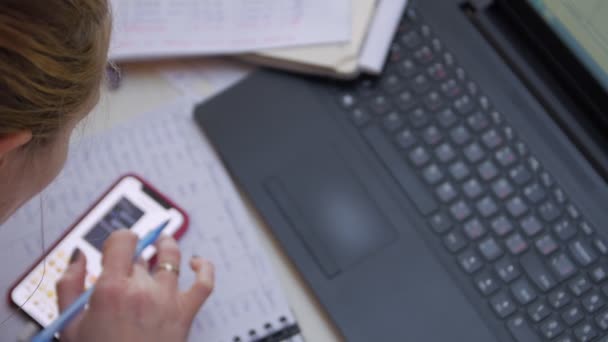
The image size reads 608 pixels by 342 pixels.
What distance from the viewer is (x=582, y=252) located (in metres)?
0.50

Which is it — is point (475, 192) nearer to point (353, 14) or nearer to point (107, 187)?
point (353, 14)

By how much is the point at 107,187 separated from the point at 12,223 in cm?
8

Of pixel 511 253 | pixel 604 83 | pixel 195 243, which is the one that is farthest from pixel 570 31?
pixel 195 243

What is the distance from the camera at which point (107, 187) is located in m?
0.56

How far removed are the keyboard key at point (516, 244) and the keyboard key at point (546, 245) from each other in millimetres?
10

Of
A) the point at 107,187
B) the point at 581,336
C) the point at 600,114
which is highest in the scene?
the point at 107,187

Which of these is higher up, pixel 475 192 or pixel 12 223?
pixel 12 223

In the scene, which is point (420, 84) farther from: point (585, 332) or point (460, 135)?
point (585, 332)

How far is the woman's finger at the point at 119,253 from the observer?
50cm

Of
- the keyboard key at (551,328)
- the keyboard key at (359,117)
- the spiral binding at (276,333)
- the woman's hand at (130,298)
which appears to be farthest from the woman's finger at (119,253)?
the keyboard key at (551,328)

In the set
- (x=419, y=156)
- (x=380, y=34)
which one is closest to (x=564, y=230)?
(x=419, y=156)

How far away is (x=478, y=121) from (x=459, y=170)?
1.9 inches

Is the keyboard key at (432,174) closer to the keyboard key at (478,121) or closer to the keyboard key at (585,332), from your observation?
the keyboard key at (478,121)

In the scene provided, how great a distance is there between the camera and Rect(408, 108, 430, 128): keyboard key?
56cm
